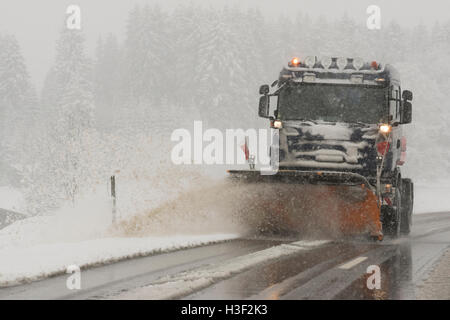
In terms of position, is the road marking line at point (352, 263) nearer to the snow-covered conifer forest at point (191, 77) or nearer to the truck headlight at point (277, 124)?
the truck headlight at point (277, 124)

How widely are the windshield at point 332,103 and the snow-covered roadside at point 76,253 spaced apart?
2842mm

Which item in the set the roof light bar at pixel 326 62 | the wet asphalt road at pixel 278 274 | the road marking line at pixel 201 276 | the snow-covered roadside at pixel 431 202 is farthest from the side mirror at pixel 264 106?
the snow-covered roadside at pixel 431 202

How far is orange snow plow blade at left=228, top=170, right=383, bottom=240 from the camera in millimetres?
11328

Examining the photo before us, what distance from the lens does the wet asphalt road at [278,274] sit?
633 centimetres

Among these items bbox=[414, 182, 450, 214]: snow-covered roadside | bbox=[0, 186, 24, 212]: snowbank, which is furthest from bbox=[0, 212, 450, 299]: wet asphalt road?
bbox=[0, 186, 24, 212]: snowbank

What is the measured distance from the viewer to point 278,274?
749 centimetres

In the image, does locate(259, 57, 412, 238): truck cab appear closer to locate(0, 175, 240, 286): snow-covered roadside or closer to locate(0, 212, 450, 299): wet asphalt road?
locate(0, 212, 450, 299): wet asphalt road

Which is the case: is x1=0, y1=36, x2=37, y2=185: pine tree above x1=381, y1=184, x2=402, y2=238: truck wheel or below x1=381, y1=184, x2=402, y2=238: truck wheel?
above

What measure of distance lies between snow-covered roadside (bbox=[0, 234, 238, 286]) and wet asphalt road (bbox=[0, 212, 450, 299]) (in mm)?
222

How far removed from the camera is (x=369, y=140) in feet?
40.7

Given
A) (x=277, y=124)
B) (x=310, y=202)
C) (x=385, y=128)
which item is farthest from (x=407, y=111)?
(x=310, y=202)

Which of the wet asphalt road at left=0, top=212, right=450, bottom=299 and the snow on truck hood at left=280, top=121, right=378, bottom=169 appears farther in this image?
the snow on truck hood at left=280, top=121, right=378, bottom=169

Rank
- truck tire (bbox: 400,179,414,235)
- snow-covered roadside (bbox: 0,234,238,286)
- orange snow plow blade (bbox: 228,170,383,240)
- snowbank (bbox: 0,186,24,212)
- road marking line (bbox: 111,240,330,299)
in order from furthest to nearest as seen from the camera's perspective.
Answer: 1. snowbank (bbox: 0,186,24,212)
2. truck tire (bbox: 400,179,414,235)
3. orange snow plow blade (bbox: 228,170,383,240)
4. snow-covered roadside (bbox: 0,234,238,286)
5. road marking line (bbox: 111,240,330,299)
